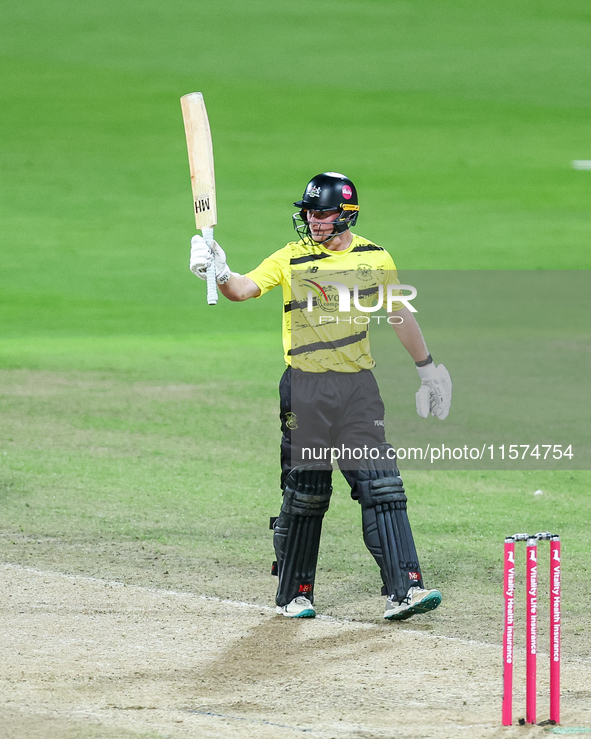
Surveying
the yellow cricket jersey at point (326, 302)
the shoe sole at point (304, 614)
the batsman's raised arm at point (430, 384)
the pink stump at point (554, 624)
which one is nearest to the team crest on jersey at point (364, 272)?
the yellow cricket jersey at point (326, 302)

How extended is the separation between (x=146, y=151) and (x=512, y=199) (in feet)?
Result: 29.2

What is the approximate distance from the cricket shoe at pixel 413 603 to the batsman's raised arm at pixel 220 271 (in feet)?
5.77

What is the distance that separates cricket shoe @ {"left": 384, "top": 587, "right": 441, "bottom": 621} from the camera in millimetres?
6504

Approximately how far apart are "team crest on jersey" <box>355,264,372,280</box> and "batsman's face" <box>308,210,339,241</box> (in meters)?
0.25

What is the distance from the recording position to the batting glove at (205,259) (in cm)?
627

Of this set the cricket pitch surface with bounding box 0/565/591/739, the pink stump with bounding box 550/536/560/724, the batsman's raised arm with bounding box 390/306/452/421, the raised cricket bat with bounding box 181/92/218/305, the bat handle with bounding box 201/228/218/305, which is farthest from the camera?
the batsman's raised arm with bounding box 390/306/452/421

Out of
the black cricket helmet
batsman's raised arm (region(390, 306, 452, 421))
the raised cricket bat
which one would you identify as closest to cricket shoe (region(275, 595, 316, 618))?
batsman's raised arm (region(390, 306, 452, 421))

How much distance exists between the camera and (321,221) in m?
6.73

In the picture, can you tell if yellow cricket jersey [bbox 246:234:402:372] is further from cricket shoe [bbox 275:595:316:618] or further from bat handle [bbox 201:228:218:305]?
cricket shoe [bbox 275:595:316:618]

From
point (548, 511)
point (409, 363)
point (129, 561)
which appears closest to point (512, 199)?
point (409, 363)

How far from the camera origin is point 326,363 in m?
6.67

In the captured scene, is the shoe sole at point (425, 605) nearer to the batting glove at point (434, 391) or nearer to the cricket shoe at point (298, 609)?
the cricket shoe at point (298, 609)

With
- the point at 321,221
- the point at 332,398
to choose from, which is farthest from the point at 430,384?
the point at 321,221

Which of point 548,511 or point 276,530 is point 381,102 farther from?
point 276,530
